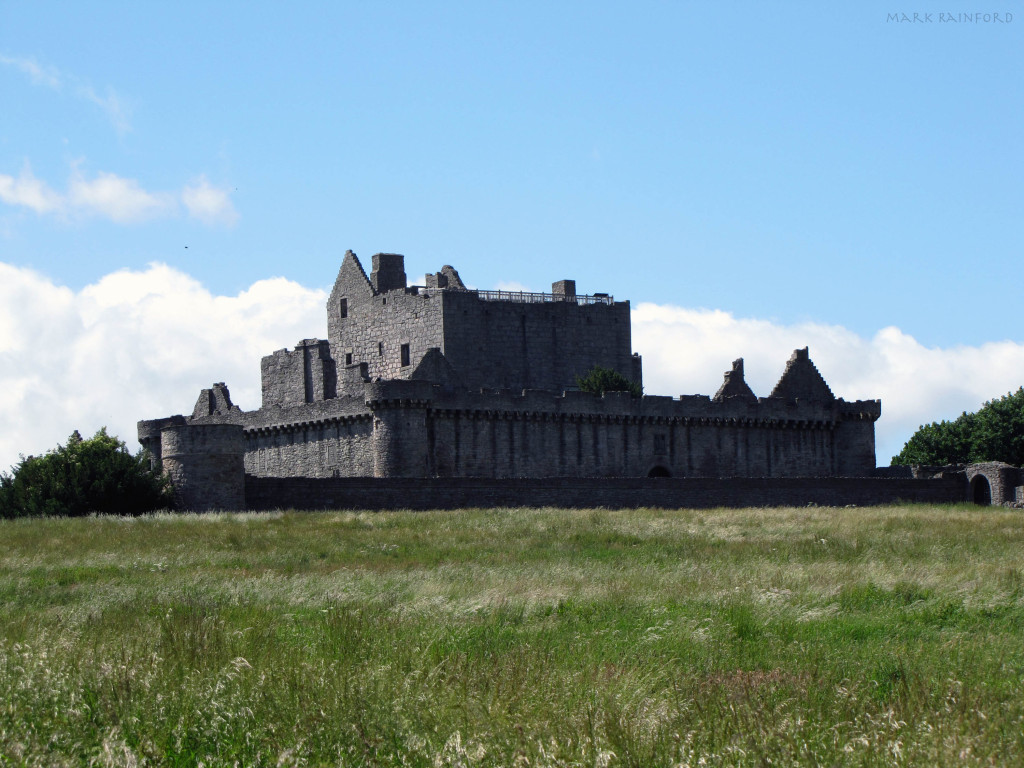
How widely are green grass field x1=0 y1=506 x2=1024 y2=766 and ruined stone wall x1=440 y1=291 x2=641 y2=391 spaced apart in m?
29.5

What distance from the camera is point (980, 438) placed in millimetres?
72250

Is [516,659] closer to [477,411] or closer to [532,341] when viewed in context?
[477,411]

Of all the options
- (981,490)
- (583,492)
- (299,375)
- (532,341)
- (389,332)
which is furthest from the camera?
(389,332)

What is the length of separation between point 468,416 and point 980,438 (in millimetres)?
34900

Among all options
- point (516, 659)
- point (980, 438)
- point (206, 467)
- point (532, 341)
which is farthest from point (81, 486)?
point (980, 438)

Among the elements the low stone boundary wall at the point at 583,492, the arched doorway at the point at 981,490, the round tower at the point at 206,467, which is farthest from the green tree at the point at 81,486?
the arched doorway at the point at 981,490

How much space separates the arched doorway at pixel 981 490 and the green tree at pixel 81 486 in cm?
3159

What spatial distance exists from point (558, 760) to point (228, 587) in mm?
12036

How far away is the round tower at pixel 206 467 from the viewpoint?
4227cm

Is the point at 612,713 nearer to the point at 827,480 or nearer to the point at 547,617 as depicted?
the point at 547,617

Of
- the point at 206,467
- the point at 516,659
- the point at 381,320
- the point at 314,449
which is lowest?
the point at 516,659

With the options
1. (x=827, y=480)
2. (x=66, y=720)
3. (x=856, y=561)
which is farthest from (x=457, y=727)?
(x=827, y=480)

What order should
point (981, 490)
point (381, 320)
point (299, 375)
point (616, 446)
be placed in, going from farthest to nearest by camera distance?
point (381, 320) < point (299, 375) < point (981, 490) < point (616, 446)

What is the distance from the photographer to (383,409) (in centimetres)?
4700
